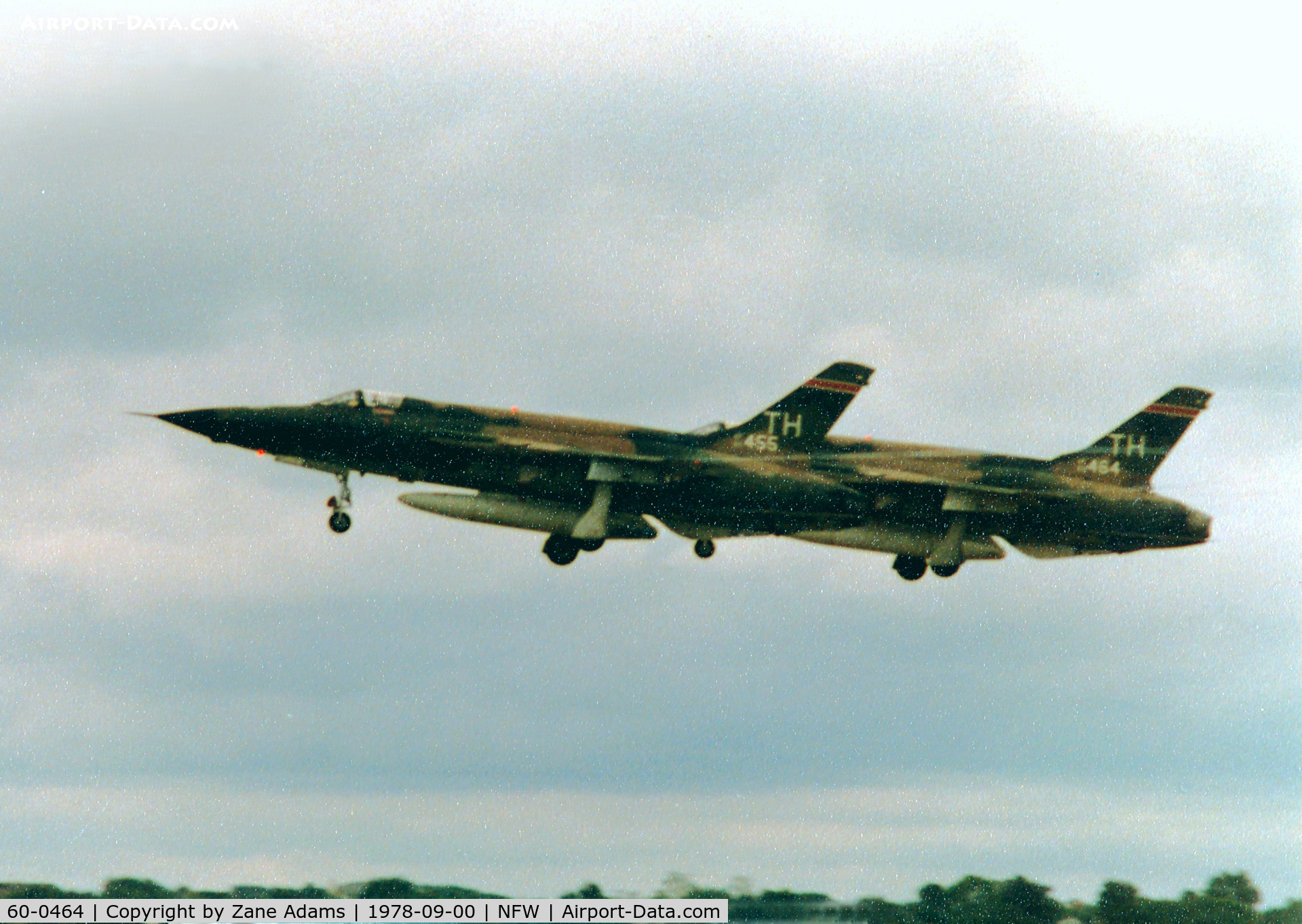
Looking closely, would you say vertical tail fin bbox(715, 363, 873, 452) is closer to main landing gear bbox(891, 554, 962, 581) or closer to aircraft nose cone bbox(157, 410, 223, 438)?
main landing gear bbox(891, 554, 962, 581)

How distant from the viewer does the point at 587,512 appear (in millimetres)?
45219

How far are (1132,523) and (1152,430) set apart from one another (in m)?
3.29

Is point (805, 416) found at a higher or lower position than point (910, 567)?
higher

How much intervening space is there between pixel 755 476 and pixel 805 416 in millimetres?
3380

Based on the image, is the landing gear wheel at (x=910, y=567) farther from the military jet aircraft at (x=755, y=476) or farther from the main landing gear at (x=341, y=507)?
the main landing gear at (x=341, y=507)

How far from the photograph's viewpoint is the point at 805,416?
48750 mm

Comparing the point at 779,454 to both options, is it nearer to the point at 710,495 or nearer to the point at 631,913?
the point at 710,495

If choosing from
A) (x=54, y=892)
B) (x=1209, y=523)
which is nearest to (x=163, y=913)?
(x=54, y=892)

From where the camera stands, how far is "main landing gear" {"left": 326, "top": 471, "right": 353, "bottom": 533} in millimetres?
43719

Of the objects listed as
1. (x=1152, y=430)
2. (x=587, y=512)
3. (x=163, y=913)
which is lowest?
(x=163, y=913)

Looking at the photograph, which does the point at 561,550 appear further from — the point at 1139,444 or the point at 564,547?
the point at 1139,444

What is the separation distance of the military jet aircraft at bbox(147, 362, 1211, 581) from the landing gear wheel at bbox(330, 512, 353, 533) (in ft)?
0.15

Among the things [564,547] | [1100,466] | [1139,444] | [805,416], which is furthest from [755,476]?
[1139,444]
